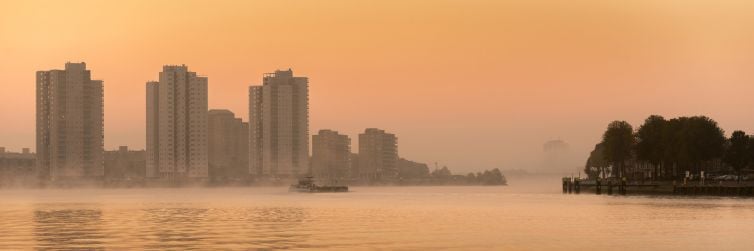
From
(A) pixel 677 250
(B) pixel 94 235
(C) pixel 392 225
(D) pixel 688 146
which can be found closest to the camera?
(A) pixel 677 250

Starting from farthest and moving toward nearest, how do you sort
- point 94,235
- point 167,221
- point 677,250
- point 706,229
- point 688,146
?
point 688,146, point 167,221, point 706,229, point 94,235, point 677,250

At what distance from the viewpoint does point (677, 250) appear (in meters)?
71.9

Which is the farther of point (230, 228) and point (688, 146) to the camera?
point (688, 146)

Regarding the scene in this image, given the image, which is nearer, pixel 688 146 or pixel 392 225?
→ pixel 392 225

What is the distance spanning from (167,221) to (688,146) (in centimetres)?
11523

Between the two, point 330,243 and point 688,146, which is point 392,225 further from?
point 688,146

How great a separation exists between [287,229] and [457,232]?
13655mm

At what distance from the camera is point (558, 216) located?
11850cm

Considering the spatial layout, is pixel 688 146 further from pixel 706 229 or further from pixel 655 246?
pixel 655 246

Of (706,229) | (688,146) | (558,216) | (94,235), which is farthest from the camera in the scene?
(688,146)

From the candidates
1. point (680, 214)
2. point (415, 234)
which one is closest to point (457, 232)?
point (415, 234)

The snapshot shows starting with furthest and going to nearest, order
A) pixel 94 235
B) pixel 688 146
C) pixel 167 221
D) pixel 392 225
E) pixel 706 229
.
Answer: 1. pixel 688 146
2. pixel 167 221
3. pixel 392 225
4. pixel 706 229
5. pixel 94 235

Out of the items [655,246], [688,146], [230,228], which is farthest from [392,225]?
[688,146]

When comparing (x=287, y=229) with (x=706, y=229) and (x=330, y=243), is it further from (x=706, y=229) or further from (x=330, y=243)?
(x=706, y=229)
